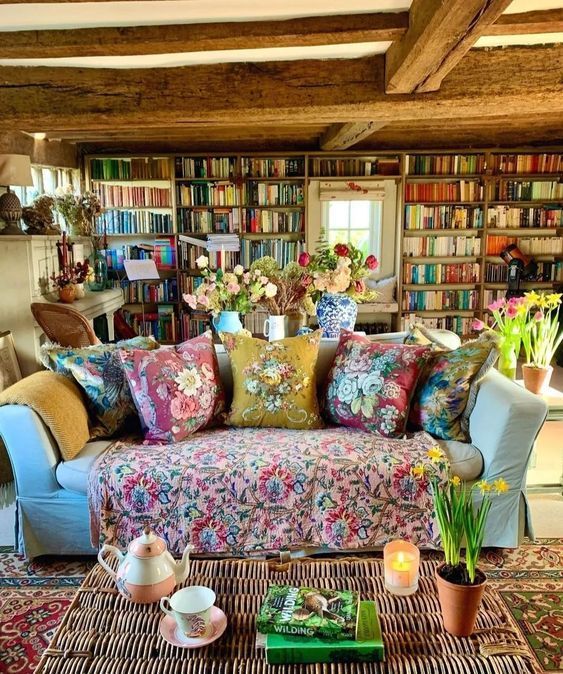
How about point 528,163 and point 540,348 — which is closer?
point 540,348

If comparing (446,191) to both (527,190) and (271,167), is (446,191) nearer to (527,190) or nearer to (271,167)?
(527,190)

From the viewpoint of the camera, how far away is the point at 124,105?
337 centimetres

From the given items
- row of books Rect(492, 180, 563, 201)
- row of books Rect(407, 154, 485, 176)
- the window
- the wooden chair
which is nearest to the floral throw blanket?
the wooden chair

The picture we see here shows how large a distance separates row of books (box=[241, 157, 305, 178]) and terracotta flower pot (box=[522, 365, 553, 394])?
388 cm

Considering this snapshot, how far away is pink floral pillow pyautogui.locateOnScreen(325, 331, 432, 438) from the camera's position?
263 centimetres

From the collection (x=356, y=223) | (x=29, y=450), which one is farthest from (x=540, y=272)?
(x=29, y=450)

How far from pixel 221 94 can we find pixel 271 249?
3.04m

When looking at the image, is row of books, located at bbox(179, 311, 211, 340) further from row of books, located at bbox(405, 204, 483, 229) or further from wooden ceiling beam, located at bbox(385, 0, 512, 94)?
wooden ceiling beam, located at bbox(385, 0, 512, 94)

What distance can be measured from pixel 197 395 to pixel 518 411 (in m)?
1.33

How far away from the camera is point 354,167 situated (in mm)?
6246

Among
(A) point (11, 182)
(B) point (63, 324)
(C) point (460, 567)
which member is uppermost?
(A) point (11, 182)

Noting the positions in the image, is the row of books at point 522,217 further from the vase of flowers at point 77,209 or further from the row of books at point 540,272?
the vase of flowers at point 77,209

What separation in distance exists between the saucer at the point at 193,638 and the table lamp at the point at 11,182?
348 centimetres

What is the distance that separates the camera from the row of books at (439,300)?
21.1 feet
